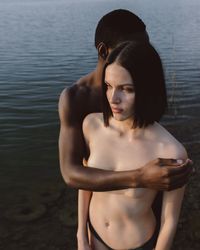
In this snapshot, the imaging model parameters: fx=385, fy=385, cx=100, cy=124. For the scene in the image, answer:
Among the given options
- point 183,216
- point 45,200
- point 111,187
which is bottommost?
point 45,200

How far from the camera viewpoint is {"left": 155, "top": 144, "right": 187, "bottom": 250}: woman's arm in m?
2.86

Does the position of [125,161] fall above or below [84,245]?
above

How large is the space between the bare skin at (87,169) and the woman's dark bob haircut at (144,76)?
40 cm

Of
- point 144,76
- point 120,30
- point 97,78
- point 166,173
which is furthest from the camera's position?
point 97,78

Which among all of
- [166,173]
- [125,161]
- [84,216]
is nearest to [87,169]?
[125,161]

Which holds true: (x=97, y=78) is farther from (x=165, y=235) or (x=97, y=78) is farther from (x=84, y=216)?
(x=165, y=235)

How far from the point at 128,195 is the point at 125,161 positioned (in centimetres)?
27

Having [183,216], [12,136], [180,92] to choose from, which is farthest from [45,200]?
[180,92]

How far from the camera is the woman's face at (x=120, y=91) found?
9.11 ft

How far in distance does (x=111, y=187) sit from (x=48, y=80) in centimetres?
1954

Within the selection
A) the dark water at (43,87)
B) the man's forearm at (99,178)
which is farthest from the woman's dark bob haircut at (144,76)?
the dark water at (43,87)

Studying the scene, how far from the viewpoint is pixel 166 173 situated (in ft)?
8.67

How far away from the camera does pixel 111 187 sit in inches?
113

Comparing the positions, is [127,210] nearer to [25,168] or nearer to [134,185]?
[134,185]
